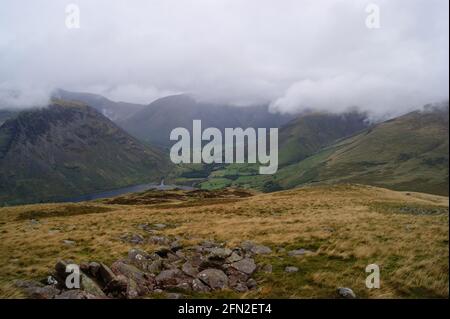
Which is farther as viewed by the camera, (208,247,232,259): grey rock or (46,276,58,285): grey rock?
Result: (208,247,232,259): grey rock

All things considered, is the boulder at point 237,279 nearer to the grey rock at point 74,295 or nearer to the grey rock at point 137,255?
the grey rock at point 137,255

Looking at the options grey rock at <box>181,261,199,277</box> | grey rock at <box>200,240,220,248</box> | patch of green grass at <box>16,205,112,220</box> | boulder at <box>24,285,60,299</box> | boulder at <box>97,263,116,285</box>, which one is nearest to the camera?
boulder at <box>24,285,60,299</box>

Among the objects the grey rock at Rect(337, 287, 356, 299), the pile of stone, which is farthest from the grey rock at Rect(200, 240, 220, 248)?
the grey rock at Rect(337, 287, 356, 299)

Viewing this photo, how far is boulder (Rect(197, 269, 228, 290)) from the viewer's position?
43.3ft

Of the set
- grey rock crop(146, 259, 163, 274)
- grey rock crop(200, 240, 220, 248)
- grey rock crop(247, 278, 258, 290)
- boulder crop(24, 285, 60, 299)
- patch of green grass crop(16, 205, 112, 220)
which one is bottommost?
patch of green grass crop(16, 205, 112, 220)

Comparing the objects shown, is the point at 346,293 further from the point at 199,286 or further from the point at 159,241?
the point at 159,241

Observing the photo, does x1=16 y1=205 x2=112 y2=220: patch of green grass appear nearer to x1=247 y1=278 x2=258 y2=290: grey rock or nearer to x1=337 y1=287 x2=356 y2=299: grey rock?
x1=247 y1=278 x2=258 y2=290: grey rock

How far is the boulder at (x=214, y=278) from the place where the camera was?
43.3 ft

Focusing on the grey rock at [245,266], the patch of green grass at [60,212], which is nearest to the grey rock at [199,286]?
the grey rock at [245,266]

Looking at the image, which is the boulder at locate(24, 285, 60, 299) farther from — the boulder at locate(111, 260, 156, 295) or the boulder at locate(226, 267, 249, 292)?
the boulder at locate(226, 267, 249, 292)

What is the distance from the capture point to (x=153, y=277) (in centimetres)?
1418

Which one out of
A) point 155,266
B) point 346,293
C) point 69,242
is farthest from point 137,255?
point 346,293

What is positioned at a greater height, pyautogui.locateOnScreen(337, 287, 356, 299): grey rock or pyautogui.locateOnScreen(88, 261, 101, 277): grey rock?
pyautogui.locateOnScreen(88, 261, 101, 277): grey rock

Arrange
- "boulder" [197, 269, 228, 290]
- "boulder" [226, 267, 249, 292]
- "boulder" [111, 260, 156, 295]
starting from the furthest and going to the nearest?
"boulder" [197, 269, 228, 290] → "boulder" [226, 267, 249, 292] → "boulder" [111, 260, 156, 295]
